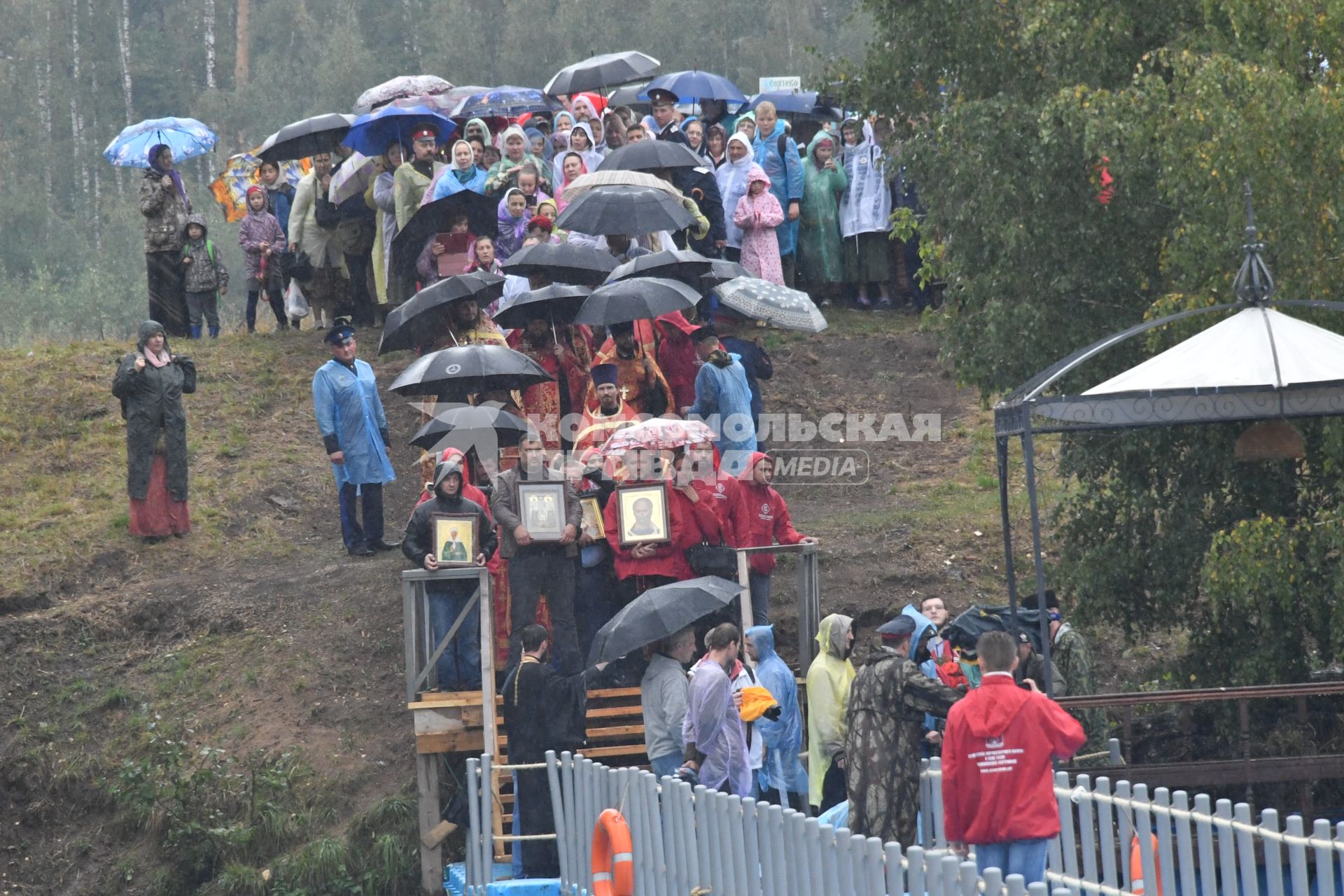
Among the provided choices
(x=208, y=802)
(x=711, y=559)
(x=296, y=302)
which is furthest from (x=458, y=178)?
(x=208, y=802)

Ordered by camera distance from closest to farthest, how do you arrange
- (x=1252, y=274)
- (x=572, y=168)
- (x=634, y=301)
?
(x=1252, y=274) → (x=634, y=301) → (x=572, y=168)

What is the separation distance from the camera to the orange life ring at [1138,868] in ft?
26.9

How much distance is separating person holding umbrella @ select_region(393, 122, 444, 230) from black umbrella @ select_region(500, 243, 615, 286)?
149 inches

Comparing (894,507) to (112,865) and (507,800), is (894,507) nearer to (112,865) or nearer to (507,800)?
(507,800)

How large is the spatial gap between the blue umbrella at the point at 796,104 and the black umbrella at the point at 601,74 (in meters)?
1.56

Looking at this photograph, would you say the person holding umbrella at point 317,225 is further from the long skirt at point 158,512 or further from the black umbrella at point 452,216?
the long skirt at point 158,512

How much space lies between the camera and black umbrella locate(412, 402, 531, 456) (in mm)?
13977

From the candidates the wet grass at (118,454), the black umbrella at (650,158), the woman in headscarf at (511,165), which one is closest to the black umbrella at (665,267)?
the black umbrella at (650,158)

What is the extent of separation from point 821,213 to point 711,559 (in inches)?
379

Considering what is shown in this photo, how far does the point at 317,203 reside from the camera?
20.6 meters

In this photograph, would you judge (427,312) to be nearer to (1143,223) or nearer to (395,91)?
(1143,223)

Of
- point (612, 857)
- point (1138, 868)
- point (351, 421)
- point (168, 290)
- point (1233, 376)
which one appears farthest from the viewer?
point (168, 290)

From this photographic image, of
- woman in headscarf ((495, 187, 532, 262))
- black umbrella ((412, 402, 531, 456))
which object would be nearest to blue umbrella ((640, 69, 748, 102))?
woman in headscarf ((495, 187, 532, 262))

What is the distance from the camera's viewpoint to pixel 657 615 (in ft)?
36.8
